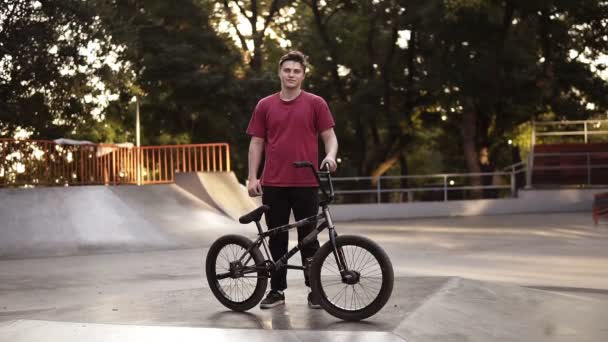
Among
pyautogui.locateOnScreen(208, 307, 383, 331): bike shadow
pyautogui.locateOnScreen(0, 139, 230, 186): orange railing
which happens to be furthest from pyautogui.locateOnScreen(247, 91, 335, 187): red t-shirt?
pyautogui.locateOnScreen(0, 139, 230, 186): orange railing

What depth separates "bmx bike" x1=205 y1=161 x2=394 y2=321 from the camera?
6.88 metres

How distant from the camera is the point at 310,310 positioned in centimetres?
751

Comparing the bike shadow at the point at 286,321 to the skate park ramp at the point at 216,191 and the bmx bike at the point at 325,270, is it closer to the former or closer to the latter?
the bmx bike at the point at 325,270

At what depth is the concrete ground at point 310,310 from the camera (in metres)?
6.57

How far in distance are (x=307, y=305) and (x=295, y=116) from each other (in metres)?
1.54

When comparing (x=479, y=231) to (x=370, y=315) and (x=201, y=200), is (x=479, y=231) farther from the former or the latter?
(x=370, y=315)

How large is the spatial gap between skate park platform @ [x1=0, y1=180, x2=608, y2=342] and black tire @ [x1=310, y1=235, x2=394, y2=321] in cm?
14

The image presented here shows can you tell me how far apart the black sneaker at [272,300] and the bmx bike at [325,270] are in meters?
0.08

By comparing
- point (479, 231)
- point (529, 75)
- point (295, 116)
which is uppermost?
point (529, 75)

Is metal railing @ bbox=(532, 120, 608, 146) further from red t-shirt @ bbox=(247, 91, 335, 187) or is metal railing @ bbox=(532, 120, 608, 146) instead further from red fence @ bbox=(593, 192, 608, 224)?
red t-shirt @ bbox=(247, 91, 335, 187)

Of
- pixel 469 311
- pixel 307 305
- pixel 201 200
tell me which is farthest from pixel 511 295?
pixel 201 200

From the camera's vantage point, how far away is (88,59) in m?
29.5

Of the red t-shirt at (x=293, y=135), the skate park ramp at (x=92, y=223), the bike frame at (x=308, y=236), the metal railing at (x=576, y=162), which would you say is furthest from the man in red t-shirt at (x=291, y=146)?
A: the metal railing at (x=576, y=162)

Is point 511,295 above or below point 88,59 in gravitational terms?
below
